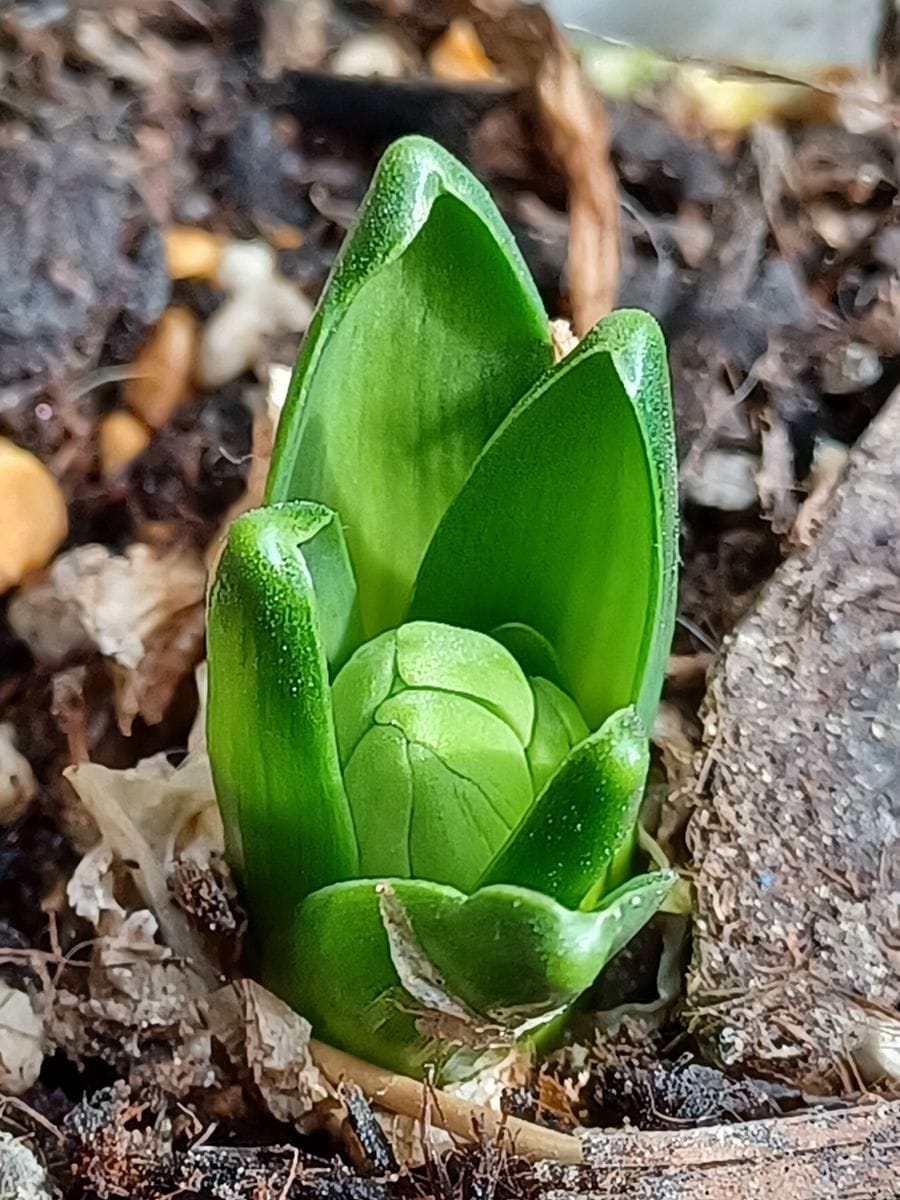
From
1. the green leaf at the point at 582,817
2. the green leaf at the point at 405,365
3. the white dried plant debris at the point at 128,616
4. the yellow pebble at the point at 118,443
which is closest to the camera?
the green leaf at the point at 582,817

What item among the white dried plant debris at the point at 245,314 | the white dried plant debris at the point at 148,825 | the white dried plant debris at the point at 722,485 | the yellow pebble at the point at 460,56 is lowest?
the white dried plant debris at the point at 148,825

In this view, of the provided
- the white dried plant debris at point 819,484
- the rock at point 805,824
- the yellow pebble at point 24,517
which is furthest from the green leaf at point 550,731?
the yellow pebble at point 24,517

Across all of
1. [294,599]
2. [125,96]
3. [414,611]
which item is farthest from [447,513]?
[125,96]

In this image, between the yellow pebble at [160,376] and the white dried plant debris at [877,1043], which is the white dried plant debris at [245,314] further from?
the white dried plant debris at [877,1043]

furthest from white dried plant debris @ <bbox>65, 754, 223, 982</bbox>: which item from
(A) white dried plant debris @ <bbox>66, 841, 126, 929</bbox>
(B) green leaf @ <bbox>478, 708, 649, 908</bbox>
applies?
(B) green leaf @ <bbox>478, 708, 649, 908</bbox>

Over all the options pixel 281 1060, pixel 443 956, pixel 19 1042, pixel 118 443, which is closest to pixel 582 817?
pixel 443 956

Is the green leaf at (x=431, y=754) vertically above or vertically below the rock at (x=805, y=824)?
above

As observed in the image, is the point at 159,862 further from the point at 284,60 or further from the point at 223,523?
the point at 284,60
